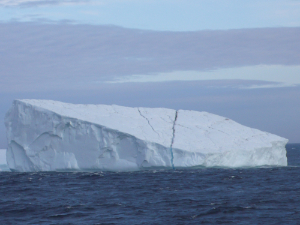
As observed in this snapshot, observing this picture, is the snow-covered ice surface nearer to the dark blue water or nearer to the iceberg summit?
the iceberg summit

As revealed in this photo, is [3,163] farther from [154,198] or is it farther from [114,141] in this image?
[154,198]

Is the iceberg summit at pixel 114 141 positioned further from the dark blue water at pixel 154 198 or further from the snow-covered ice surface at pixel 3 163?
the snow-covered ice surface at pixel 3 163

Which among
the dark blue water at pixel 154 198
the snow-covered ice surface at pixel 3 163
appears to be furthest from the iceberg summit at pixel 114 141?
the snow-covered ice surface at pixel 3 163

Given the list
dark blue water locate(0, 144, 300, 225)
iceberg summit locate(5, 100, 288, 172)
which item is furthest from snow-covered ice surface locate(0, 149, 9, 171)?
dark blue water locate(0, 144, 300, 225)

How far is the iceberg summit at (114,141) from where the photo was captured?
18.7 metres

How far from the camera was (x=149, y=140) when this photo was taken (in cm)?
1864

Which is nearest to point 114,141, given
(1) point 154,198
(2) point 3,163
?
(1) point 154,198

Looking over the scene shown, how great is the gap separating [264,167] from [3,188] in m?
11.4

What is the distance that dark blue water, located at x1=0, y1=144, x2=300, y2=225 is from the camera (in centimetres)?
1038

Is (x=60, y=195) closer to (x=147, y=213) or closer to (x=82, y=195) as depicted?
(x=82, y=195)

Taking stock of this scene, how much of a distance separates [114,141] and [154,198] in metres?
6.42

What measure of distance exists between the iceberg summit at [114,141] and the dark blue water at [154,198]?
0.56 metres

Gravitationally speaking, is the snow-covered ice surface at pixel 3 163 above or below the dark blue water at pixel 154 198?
below

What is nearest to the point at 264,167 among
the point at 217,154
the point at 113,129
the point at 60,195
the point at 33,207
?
the point at 217,154
